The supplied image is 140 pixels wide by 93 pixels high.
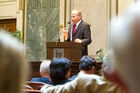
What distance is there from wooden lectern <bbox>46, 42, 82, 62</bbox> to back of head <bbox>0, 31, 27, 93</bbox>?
5.89 meters

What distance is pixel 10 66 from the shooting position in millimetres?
517

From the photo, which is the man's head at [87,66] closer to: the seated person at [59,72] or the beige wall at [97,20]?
the seated person at [59,72]

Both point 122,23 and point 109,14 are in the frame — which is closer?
point 122,23

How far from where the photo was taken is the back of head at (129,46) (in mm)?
506

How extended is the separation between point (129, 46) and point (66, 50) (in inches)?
236

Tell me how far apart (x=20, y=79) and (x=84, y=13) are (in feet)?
31.4

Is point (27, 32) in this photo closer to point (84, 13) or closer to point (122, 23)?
point (84, 13)

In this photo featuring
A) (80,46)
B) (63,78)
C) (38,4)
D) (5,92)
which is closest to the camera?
(5,92)

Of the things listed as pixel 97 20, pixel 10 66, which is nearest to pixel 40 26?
pixel 97 20

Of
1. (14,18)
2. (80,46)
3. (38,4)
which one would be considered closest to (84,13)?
(38,4)

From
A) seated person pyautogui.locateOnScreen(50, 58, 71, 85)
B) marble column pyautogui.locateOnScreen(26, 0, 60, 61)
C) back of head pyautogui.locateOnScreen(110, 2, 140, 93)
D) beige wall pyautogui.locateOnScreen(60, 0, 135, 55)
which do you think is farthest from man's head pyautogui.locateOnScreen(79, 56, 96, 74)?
marble column pyautogui.locateOnScreen(26, 0, 60, 61)

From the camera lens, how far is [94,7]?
32.7ft

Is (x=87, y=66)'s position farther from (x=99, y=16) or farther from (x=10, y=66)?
(x=99, y=16)

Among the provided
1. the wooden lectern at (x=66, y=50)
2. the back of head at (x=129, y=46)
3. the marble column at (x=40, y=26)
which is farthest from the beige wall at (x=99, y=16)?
the back of head at (x=129, y=46)
